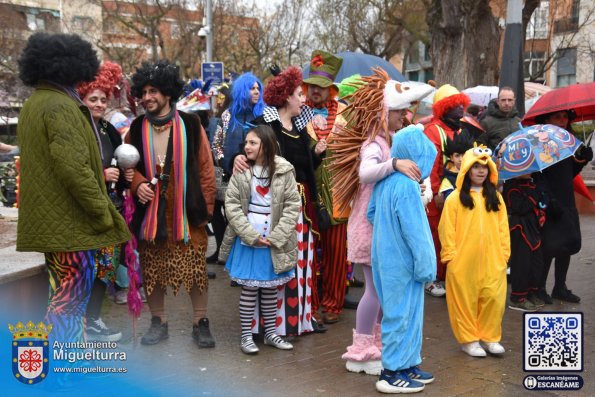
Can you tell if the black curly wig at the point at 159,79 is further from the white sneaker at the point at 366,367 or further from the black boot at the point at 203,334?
the white sneaker at the point at 366,367

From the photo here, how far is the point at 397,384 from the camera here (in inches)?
164

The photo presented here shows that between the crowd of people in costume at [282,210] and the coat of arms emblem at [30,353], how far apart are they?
0.12 m

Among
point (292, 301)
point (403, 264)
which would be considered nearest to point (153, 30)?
point (292, 301)

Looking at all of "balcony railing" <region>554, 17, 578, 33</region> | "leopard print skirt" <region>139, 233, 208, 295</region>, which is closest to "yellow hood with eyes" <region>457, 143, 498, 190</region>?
"leopard print skirt" <region>139, 233, 208, 295</region>

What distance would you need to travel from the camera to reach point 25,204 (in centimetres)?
397

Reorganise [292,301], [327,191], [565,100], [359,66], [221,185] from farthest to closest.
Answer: [359,66] → [221,185] → [565,100] → [327,191] → [292,301]

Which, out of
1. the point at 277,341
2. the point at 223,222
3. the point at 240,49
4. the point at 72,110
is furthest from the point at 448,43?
the point at 240,49

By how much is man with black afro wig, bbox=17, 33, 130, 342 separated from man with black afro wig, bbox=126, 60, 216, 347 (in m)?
0.74

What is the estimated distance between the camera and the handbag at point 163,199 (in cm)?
484

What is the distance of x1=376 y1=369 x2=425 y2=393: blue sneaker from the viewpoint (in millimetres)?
4160

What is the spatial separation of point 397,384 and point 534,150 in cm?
261

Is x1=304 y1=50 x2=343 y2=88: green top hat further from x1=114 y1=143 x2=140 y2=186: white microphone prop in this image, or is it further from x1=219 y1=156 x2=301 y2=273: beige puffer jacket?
x1=114 y1=143 x2=140 y2=186: white microphone prop

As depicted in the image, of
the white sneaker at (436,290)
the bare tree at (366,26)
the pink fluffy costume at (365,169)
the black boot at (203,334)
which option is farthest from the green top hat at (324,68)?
the bare tree at (366,26)

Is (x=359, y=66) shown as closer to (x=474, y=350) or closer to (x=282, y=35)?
(x=474, y=350)
